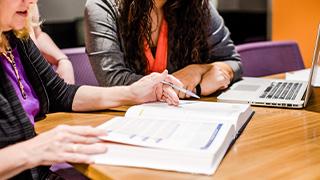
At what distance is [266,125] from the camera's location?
4.08ft

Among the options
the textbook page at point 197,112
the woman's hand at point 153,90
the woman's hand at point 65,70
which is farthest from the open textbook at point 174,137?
the woman's hand at point 65,70

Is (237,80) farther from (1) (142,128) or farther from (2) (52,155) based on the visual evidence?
(2) (52,155)

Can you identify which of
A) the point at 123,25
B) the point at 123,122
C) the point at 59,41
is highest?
the point at 123,25

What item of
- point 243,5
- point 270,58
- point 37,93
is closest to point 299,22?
point 243,5

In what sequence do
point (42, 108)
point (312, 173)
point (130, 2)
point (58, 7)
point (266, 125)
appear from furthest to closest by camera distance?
point (58, 7), point (130, 2), point (42, 108), point (266, 125), point (312, 173)

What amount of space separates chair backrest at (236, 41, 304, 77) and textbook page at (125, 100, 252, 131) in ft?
3.78

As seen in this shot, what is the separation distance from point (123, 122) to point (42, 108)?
0.34 m

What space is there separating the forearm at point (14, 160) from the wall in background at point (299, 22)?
106 inches

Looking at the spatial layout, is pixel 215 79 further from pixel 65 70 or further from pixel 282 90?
pixel 65 70

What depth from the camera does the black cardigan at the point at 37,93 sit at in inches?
45.6

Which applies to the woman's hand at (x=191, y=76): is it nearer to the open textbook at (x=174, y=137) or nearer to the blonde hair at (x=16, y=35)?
the open textbook at (x=174, y=137)

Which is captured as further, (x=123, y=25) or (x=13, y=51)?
(x=123, y=25)

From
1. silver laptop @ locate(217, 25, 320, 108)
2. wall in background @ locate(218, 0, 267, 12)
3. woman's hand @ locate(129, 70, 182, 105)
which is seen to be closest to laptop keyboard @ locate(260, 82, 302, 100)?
silver laptop @ locate(217, 25, 320, 108)

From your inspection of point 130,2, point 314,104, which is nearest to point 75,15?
point 130,2
